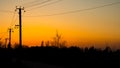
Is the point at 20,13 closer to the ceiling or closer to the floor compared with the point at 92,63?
closer to the ceiling

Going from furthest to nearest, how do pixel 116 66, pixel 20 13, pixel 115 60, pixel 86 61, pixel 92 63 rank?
pixel 20 13
pixel 86 61
pixel 92 63
pixel 115 60
pixel 116 66

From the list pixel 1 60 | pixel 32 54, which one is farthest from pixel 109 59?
pixel 32 54

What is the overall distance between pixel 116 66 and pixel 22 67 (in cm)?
1476

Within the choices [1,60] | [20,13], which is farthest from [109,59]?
[1,60]

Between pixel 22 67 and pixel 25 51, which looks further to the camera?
pixel 25 51

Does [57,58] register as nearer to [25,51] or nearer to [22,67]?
[22,67]

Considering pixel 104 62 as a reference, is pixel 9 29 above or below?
above

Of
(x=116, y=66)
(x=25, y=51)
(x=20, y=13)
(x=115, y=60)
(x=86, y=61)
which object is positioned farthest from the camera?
(x=25, y=51)

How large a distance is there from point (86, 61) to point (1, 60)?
72.8 ft

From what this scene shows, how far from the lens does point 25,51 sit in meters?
85.9

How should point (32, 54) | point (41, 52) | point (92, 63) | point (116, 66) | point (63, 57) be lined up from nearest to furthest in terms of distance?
point (116, 66) → point (92, 63) → point (63, 57) → point (41, 52) → point (32, 54)

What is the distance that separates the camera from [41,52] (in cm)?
7450

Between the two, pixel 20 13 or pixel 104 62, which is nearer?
pixel 104 62

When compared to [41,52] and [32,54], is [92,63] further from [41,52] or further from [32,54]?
[32,54]
